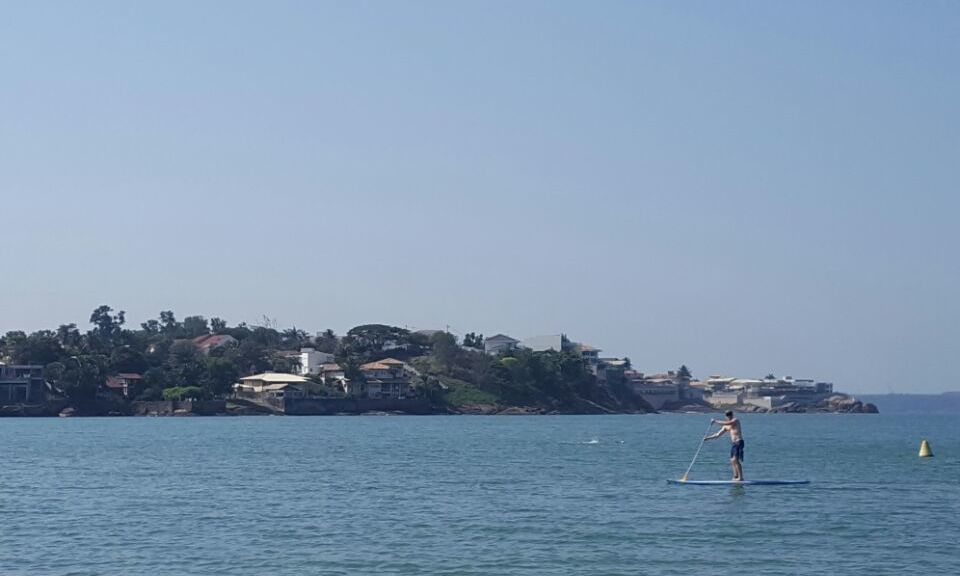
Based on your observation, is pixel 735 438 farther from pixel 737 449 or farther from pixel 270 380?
pixel 270 380

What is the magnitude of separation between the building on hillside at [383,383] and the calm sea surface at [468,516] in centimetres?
10949

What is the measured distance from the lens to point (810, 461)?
61.1 m

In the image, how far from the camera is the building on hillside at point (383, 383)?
172m

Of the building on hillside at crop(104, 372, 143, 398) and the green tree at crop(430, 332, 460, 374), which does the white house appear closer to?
the building on hillside at crop(104, 372, 143, 398)

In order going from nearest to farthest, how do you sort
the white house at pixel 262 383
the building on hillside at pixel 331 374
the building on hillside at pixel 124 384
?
the building on hillside at pixel 124 384, the white house at pixel 262 383, the building on hillside at pixel 331 374

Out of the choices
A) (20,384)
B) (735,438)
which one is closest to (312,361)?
(20,384)

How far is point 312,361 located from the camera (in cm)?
18662

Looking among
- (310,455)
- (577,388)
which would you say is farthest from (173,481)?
(577,388)

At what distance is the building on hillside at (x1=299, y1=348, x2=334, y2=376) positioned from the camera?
18482 centimetres

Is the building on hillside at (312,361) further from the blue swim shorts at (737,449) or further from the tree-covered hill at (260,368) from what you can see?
the blue swim shorts at (737,449)

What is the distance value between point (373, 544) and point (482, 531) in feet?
10.4

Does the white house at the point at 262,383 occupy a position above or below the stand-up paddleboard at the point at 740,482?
above

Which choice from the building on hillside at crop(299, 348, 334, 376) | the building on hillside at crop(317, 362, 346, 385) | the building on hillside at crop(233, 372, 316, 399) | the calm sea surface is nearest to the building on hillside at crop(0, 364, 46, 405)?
the building on hillside at crop(233, 372, 316, 399)

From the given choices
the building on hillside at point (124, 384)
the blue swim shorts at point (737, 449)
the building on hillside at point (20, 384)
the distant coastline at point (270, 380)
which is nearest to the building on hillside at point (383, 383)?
the distant coastline at point (270, 380)
